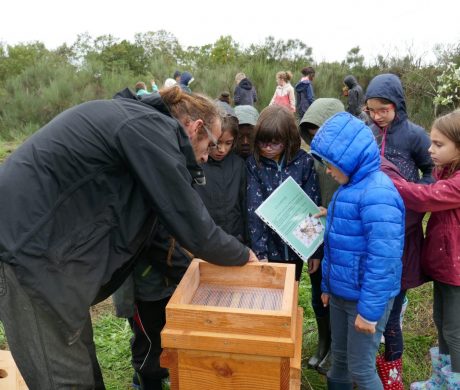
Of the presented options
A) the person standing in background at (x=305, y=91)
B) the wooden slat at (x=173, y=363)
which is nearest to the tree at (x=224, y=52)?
the person standing in background at (x=305, y=91)

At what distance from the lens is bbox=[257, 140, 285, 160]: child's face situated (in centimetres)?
258

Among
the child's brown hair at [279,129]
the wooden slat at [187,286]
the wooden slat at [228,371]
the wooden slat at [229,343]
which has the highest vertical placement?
the child's brown hair at [279,129]

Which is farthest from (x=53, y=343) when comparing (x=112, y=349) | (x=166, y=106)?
(x=112, y=349)

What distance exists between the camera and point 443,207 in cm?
220

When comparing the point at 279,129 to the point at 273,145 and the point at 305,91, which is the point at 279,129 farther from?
the point at 305,91

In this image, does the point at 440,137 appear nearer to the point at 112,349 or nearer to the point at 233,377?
the point at 233,377

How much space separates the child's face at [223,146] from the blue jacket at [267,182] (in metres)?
0.18

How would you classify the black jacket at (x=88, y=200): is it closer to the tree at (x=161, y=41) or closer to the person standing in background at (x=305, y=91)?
the person standing in background at (x=305, y=91)

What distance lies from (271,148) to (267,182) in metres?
0.20

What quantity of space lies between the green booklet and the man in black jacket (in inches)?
25.0

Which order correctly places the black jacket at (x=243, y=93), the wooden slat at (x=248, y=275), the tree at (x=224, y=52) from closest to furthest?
1. the wooden slat at (x=248, y=275)
2. the black jacket at (x=243, y=93)
3. the tree at (x=224, y=52)

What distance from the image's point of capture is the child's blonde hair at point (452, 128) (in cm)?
221

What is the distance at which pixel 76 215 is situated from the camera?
1.67m

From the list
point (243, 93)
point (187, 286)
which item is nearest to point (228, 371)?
point (187, 286)
